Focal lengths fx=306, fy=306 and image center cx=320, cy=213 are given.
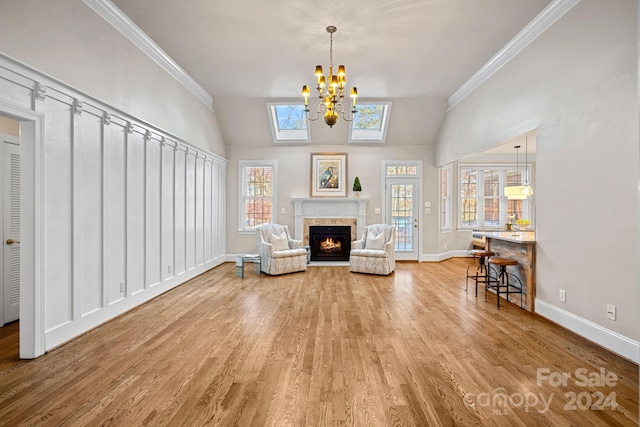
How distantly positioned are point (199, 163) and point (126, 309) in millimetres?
3105

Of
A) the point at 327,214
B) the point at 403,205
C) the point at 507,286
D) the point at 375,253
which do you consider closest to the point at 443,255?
the point at 403,205

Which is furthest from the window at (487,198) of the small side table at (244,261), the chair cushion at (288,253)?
the small side table at (244,261)

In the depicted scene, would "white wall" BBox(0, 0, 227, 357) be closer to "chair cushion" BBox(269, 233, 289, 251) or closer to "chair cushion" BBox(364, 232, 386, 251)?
"chair cushion" BBox(269, 233, 289, 251)

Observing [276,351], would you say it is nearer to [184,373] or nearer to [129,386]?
[184,373]

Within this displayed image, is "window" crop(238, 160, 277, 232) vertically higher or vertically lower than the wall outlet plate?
higher

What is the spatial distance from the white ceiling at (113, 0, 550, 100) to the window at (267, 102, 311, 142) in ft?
4.57

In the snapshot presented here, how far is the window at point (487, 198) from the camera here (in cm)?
854

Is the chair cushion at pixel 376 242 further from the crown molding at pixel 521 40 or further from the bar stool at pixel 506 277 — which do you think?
the crown molding at pixel 521 40

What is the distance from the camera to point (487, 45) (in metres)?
4.28

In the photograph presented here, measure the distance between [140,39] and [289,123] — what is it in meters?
3.84

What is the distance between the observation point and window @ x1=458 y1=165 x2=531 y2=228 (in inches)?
336

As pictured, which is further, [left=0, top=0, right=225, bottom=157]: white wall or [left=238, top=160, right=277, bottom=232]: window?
[left=238, top=160, right=277, bottom=232]: window

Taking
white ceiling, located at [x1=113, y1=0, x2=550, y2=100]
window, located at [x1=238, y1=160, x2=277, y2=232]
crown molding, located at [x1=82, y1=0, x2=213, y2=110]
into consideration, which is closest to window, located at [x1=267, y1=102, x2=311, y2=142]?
window, located at [x1=238, y1=160, x2=277, y2=232]

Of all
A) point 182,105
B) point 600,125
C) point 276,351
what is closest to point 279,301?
point 276,351
